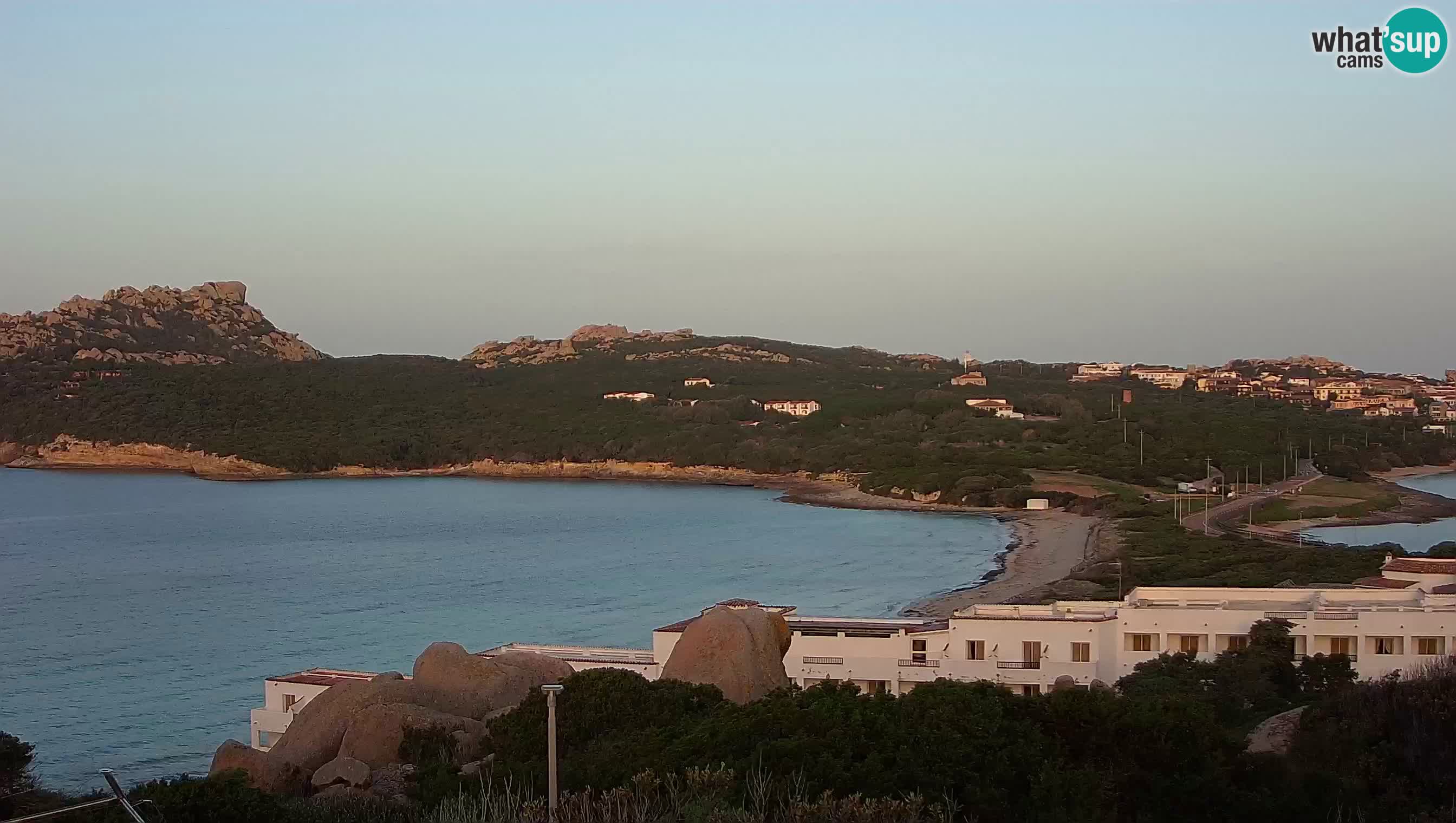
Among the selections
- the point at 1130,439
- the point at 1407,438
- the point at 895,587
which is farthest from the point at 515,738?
the point at 1407,438

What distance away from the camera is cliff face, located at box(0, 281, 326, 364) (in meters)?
109

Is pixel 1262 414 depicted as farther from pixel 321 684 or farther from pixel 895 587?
pixel 321 684

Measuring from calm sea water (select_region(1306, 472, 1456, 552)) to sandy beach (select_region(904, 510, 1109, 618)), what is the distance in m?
7.51

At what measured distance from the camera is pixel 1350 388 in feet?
391

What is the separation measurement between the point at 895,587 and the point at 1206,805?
29823 millimetres

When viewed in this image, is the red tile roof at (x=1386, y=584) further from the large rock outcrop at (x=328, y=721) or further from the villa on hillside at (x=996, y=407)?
the villa on hillside at (x=996, y=407)

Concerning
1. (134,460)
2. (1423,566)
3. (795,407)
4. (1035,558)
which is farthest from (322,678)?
(795,407)

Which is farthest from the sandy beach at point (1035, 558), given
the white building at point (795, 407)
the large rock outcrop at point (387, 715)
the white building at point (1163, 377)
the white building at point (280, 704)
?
the white building at point (1163, 377)

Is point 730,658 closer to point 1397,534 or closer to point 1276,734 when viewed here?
point 1276,734

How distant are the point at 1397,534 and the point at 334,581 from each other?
35.3 meters

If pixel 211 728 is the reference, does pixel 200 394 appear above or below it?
above

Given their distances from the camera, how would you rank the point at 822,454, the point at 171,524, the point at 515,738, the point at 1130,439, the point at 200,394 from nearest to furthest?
the point at 515,738
the point at 171,524
the point at 1130,439
the point at 822,454
the point at 200,394

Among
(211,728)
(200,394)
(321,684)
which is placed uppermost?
(200,394)

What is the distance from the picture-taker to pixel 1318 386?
120875 mm
